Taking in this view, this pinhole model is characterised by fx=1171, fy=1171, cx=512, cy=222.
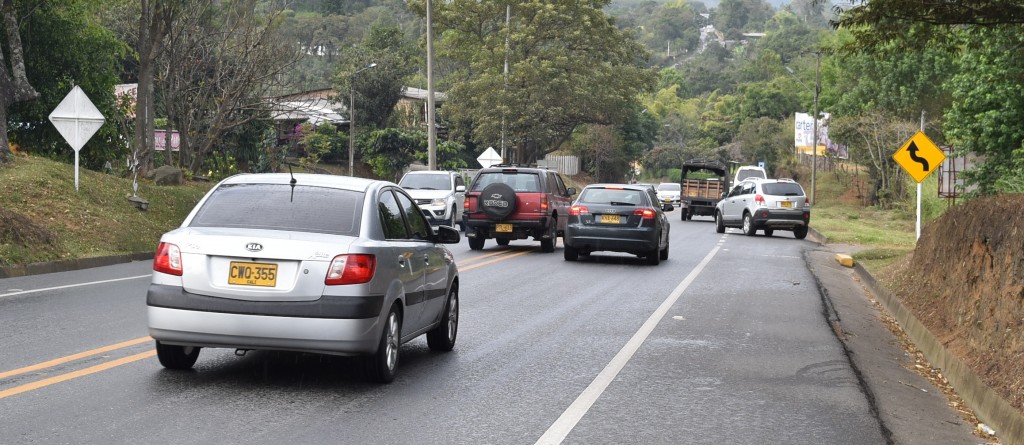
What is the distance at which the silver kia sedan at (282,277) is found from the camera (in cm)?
796

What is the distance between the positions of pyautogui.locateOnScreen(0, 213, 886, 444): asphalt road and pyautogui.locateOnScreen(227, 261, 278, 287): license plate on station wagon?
76 centimetres

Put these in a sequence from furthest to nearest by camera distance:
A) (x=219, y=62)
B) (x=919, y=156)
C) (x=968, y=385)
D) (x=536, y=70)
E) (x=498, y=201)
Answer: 1. (x=536, y=70)
2. (x=219, y=62)
3. (x=498, y=201)
4. (x=919, y=156)
5. (x=968, y=385)

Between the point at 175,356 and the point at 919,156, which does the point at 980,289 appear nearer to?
the point at 175,356

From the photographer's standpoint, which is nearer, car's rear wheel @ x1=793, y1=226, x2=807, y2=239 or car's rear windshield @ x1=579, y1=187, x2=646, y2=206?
car's rear windshield @ x1=579, y1=187, x2=646, y2=206

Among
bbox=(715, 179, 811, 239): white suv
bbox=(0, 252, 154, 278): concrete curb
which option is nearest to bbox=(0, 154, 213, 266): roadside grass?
bbox=(0, 252, 154, 278): concrete curb

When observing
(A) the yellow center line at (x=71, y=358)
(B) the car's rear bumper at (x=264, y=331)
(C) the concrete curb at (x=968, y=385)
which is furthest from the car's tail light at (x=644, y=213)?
(B) the car's rear bumper at (x=264, y=331)

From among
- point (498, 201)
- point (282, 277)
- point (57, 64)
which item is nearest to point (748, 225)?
point (498, 201)

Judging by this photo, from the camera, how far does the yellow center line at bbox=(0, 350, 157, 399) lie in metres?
7.73

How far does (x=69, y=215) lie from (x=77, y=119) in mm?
1762

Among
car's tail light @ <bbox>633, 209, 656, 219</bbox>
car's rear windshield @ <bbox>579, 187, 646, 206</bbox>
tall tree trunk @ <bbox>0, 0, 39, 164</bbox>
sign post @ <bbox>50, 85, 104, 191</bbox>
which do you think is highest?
tall tree trunk @ <bbox>0, 0, 39, 164</bbox>

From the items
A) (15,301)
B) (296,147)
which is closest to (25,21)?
(15,301)

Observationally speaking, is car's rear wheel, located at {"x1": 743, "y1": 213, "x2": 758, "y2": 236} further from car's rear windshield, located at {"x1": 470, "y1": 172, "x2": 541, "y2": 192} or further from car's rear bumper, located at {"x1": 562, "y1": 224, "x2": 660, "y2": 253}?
car's rear bumper, located at {"x1": 562, "y1": 224, "x2": 660, "y2": 253}

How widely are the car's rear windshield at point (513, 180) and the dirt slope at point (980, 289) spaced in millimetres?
9561

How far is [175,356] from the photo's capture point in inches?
344
